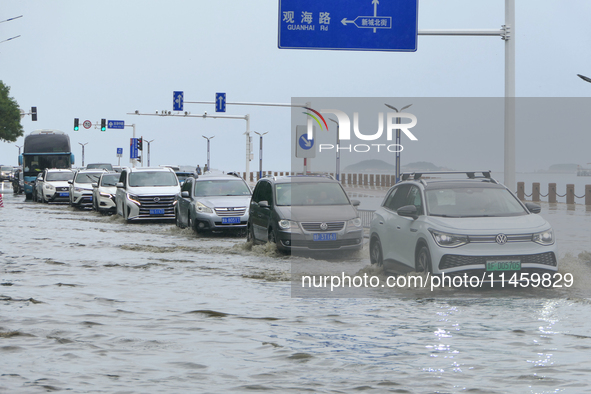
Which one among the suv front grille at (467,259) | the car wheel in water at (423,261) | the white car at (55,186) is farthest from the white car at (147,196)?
the suv front grille at (467,259)

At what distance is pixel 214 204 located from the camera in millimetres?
21141

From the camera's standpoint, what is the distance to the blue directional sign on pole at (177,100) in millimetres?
52219

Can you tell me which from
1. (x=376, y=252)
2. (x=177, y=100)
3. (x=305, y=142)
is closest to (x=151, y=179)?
(x=305, y=142)

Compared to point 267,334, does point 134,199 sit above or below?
above

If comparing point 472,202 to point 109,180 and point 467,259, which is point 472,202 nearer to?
point 467,259

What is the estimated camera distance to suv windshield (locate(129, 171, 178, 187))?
1078 inches

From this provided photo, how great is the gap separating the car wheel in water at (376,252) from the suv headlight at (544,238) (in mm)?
2508

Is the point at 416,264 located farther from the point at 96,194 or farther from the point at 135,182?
the point at 96,194

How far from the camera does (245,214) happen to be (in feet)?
68.7

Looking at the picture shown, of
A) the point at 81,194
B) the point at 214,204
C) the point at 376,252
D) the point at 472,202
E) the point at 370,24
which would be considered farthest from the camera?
the point at 81,194

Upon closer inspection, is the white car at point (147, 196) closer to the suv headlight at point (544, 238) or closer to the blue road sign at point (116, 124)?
the suv headlight at point (544, 238)

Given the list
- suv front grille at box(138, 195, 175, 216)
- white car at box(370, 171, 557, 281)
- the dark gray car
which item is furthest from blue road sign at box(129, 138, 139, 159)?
white car at box(370, 171, 557, 281)

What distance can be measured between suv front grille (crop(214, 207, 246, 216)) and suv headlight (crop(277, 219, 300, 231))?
5.29 m

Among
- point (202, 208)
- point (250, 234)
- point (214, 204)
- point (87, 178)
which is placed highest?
point (87, 178)
